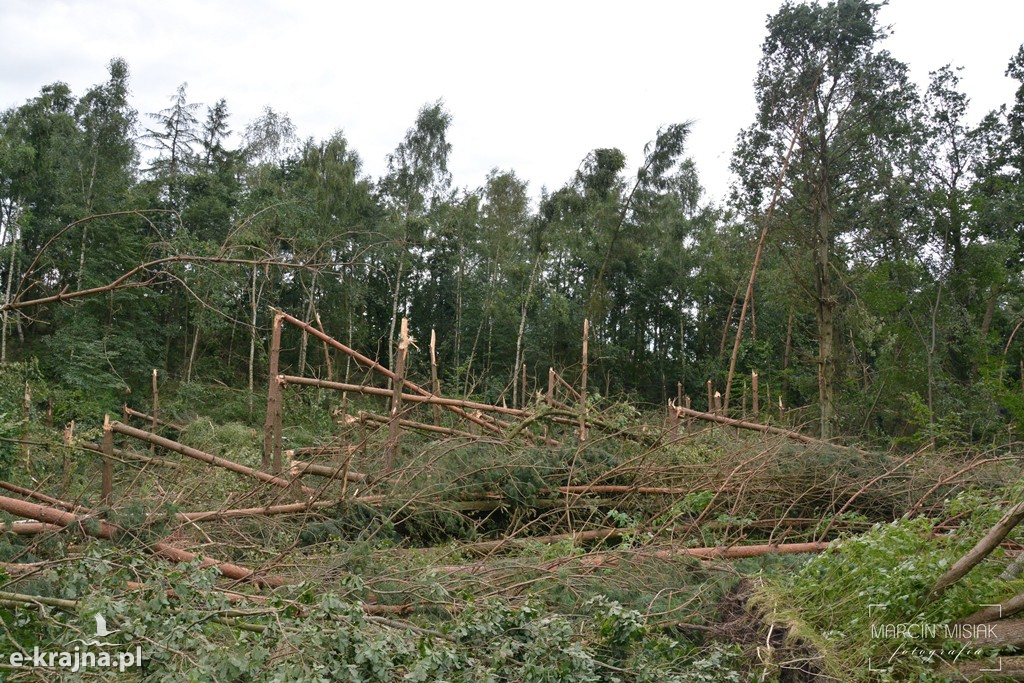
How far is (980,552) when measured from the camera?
390 centimetres

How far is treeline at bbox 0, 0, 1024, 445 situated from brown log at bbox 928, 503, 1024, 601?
24.9 feet

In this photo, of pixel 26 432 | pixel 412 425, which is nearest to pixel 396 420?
pixel 412 425

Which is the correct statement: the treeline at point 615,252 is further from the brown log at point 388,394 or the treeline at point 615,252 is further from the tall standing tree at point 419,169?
the brown log at point 388,394

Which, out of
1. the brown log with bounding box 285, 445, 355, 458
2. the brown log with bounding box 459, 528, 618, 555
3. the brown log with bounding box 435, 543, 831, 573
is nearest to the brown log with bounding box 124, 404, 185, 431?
the brown log with bounding box 285, 445, 355, 458

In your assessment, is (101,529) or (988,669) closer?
(988,669)

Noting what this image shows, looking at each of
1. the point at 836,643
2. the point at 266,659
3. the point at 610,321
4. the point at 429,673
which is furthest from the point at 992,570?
the point at 610,321

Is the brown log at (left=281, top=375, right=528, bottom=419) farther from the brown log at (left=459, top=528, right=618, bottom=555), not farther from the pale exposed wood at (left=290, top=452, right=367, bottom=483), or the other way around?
the brown log at (left=459, top=528, right=618, bottom=555)

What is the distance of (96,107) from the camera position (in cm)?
2412

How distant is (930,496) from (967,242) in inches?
493

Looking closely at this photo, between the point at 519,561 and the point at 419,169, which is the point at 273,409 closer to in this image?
the point at 519,561

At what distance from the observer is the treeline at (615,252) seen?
1593 cm

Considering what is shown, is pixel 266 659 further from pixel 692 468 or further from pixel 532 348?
pixel 532 348

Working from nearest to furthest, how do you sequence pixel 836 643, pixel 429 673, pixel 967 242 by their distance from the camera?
pixel 429 673
pixel 836 643
pixel 967 242

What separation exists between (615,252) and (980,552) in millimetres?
24381
